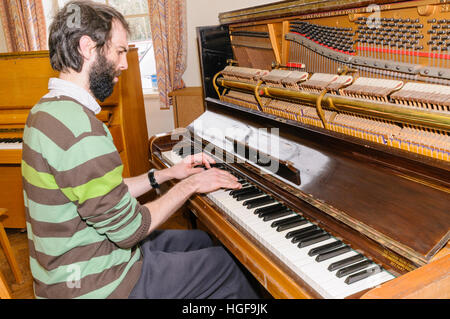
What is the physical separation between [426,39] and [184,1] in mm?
3118

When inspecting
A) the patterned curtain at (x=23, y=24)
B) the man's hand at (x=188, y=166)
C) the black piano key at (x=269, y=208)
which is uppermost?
the patterned curtain at (x=23, y=24)

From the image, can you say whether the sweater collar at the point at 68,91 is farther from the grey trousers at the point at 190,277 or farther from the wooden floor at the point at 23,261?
the wooden floor at the point at 23,261

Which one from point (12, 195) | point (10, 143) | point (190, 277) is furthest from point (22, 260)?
point (190, 277)

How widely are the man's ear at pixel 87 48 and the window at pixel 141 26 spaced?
3.36 metres

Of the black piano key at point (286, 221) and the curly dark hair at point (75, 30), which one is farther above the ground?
the curly dark hair at point (75, 30)

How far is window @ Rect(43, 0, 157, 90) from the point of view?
4.50 metres

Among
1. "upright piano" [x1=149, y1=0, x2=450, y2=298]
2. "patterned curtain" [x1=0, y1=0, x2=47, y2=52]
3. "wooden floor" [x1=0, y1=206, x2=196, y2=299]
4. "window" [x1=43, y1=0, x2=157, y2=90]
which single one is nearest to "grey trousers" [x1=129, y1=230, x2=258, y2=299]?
"upright piano" [x1=149, y1=0, x2=450, y2=298]

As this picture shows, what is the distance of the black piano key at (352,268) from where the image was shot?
107cm

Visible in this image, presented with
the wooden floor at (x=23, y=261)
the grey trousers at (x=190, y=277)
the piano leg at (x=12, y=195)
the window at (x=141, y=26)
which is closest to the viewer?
the grey trousers at (x=190, y=277)

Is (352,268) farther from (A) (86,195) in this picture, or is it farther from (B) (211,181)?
(A) (86,195)

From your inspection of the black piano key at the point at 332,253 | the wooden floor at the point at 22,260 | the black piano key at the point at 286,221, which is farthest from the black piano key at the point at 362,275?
the wooden floor at the point at 22,260

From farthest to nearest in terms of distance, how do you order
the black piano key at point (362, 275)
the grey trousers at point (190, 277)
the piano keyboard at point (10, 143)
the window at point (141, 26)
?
1. the window at point (141, 26)
2. the piano keyboard at point (10, 143)
3. the grey trousers at point (190, 277)
4. the black piano key at point (362, 275)
